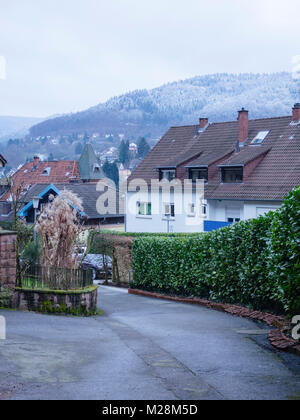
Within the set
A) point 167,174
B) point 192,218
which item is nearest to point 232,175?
point 192,218

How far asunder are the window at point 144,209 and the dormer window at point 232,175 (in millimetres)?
7998

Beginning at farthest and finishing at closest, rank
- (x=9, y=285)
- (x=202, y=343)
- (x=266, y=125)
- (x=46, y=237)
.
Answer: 1. (x=266, y=125)
2. (x=46, y=237)
3. (x=9, y=285)
4. (x=202, y=343)

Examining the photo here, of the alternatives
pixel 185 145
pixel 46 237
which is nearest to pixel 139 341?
pixel 46 237

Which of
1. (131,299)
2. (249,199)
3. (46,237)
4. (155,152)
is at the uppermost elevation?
(155,152)

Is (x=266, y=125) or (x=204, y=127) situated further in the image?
(x=204, y=127)

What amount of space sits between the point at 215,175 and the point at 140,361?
34.5 metres

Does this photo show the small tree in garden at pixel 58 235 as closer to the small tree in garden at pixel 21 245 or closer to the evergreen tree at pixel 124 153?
the small tree in garden at pixel 21 245

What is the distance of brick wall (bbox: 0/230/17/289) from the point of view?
13.5 m

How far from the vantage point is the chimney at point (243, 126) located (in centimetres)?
4297

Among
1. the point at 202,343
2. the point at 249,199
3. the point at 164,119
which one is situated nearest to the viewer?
the point at 202,343

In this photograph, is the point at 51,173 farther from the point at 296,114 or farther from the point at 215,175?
the point at 296,114

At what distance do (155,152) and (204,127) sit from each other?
4724mm

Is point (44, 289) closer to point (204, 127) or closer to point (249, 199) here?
point (249, 199)
